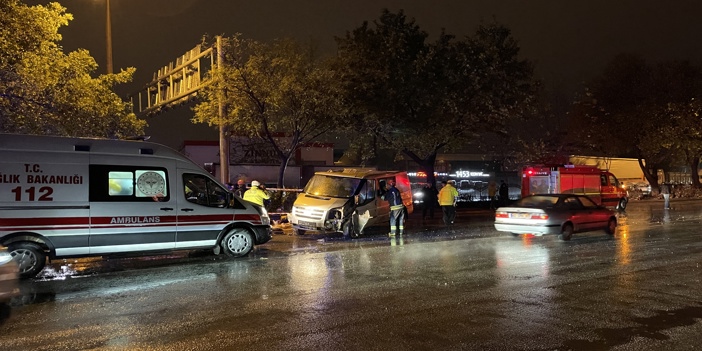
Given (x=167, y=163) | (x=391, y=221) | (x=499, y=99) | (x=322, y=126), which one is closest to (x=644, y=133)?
(x=499, y=99)

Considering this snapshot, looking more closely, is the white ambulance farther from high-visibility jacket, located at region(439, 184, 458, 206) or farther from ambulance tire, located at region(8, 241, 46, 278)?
high-visibility jacket, located at region(439, 184, 458, 206)

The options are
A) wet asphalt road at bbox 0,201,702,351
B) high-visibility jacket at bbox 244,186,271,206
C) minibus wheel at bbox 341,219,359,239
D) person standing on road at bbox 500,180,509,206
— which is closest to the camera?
wet asphalt road at bbox 0,201,702,351

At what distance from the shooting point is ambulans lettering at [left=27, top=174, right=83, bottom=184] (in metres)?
8.74

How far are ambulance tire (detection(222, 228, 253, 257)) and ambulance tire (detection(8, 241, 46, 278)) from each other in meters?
3.19

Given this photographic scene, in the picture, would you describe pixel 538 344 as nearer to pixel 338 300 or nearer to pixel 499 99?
pixel 338 300

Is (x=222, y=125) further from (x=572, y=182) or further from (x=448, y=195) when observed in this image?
(x=572, y=182)

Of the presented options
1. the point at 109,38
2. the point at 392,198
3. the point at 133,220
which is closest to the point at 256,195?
the point at 392,198

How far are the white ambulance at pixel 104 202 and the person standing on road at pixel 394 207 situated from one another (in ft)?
17.3

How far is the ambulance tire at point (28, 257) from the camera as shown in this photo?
341 inches

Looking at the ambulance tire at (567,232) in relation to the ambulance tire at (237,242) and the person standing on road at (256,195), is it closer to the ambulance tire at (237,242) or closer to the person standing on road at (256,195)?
the person standing on road at (256,195)

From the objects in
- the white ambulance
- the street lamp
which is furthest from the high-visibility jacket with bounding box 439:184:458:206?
the street lamp

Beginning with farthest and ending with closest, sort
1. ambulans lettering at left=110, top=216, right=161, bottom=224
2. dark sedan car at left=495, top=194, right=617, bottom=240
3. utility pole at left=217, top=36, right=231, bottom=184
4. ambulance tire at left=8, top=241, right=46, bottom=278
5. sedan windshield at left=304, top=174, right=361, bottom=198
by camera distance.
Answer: utility pole at left=217, top=36, right=231, bottom=184, sedan windshield at left=304, top=174, right=361, bottom=198, dark sedan car at left=495, top=194, right=617, bottom=240, ambulans lettering at left=110, top=216, right=161, bottom=224, ambulance tire at left=8, top=241, right=46, bottom=278

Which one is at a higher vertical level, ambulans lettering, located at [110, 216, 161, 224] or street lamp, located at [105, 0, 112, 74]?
street lamp, located at [105, 0, 112, 74]

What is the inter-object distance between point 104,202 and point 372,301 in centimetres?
512
